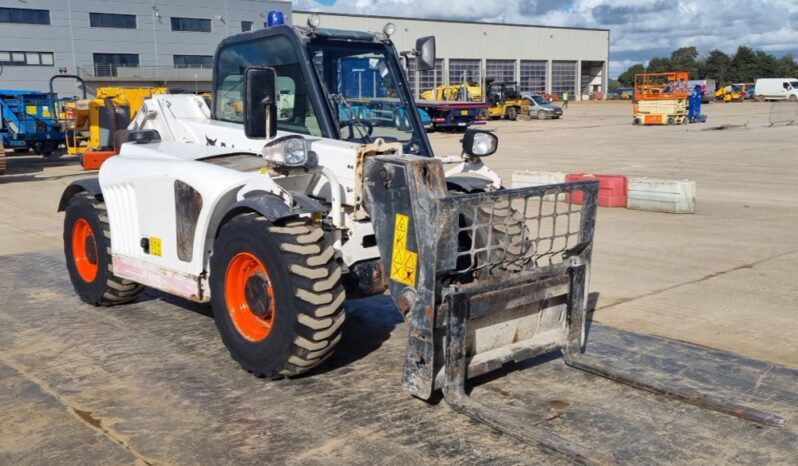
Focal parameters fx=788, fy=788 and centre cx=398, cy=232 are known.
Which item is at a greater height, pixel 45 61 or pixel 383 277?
pixel 45 61

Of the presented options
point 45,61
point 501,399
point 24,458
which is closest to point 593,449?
point 501,399

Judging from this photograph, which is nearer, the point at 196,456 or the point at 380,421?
the point at 196,456

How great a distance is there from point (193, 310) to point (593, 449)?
4.11m

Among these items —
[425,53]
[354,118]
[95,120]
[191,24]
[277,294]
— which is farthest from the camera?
[191,24]

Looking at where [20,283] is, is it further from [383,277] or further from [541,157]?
[541,157]

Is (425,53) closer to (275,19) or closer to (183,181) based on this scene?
(275,19)

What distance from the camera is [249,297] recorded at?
17.3ft

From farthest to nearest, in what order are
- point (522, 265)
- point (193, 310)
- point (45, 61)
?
1. point (45, 61)
2. point (193, 310)
3. point (522, 265)

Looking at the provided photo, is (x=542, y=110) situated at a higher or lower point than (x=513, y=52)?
lower

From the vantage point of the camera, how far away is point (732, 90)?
73.9m

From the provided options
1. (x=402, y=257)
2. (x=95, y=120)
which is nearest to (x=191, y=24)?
(x=95, y=120)

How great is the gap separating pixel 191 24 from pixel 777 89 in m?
48.9

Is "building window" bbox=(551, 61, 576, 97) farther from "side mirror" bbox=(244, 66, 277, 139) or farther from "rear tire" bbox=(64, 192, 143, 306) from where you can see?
"side mirror" bbox=(244, 66, 277, 139)

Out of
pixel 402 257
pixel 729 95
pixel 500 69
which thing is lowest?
pixel 402 257
